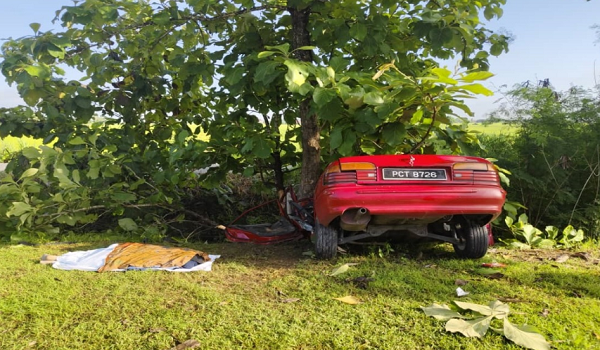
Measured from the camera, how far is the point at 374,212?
360cm

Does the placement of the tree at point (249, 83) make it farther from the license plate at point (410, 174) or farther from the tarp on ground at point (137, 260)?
the tarp on ground at point (137, 260)

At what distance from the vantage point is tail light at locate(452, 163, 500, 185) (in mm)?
3682

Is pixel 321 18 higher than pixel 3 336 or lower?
higher

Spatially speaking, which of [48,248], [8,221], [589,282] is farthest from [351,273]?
[8,221]

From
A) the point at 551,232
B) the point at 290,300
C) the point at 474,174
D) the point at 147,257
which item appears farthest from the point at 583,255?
the point at 147,257

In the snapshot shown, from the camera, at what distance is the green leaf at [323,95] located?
387 cm

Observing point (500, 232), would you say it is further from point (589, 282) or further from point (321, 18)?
point (321, 18)

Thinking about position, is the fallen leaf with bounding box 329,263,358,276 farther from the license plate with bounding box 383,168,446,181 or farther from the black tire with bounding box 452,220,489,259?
the black tire with bounding box 452,220,489,259

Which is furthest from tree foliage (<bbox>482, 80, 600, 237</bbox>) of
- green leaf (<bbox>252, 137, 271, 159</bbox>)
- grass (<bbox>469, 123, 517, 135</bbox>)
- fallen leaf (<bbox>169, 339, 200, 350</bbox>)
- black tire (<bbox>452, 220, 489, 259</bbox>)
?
fallen leaf (<bbox>169, 339, 200, 350</bbox>)

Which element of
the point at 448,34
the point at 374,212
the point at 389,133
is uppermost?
the point at 448,34

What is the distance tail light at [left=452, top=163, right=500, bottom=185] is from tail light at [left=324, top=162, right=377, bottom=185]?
0.71 m

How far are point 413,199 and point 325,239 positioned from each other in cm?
91

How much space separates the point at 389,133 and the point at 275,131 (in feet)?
6.23

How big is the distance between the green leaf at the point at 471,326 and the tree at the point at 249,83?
1.81 meters
